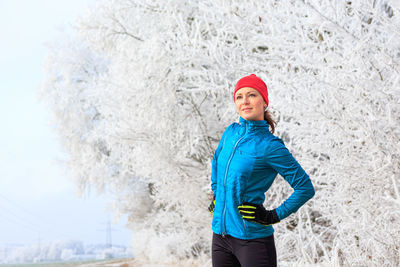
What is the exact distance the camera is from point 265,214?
223cm

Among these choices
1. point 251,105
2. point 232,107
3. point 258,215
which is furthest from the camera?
point 232,107

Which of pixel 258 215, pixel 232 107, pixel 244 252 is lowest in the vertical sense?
pixel 244 252

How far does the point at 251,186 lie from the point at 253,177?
0.16 ft

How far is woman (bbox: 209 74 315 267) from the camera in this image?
226cm

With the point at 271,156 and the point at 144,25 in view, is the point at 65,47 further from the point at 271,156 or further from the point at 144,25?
the point at 271,156

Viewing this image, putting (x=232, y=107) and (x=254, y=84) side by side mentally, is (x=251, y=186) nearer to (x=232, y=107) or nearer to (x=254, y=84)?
(x=254, y=84)

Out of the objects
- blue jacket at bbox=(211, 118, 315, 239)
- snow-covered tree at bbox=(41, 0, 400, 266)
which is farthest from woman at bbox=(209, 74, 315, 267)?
snow-covered tree at bbox=(41, 0, 400, 266)

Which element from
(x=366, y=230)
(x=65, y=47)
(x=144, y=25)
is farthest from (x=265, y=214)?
(x=65, y=47)

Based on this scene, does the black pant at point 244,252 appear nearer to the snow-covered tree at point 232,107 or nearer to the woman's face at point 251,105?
the woman's face at point 251,105

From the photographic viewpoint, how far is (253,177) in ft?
7.54

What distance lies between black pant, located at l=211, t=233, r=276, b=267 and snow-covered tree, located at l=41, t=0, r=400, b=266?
1335 mm

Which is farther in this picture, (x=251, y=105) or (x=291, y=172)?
(x=251, y=105)

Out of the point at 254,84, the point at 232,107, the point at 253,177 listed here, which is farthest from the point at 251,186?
the point at 232,107

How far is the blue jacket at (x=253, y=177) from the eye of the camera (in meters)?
2.27
